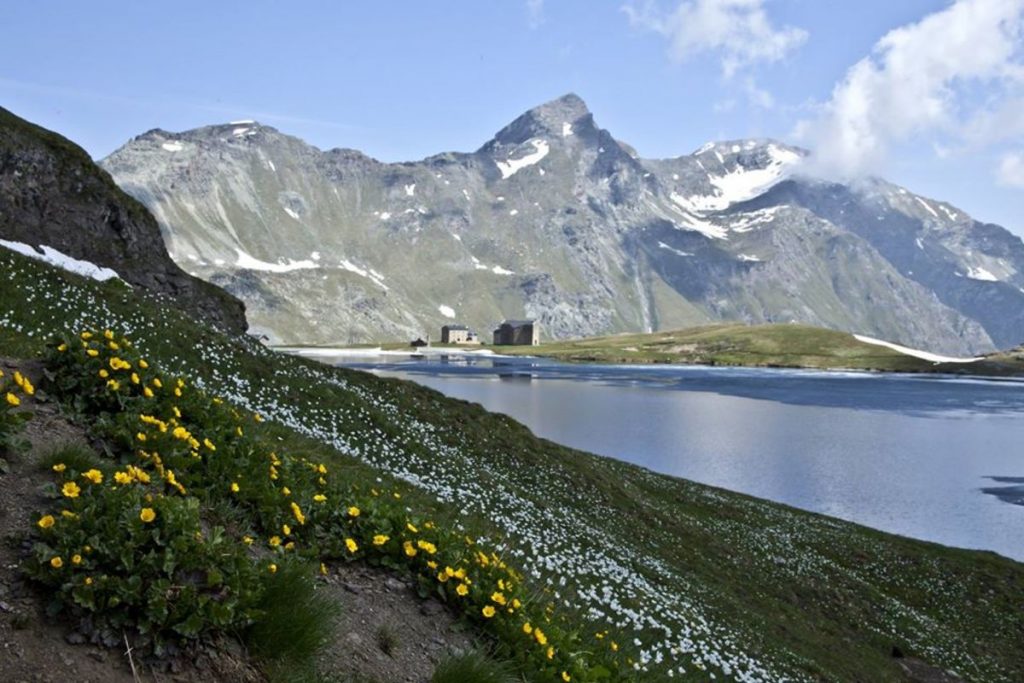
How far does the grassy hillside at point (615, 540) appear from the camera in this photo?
19953 mm

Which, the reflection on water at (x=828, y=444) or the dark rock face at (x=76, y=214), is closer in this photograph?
the dark rock face at (x=76, y=214)

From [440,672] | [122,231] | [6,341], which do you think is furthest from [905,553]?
[122,231]

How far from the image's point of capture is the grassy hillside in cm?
1995

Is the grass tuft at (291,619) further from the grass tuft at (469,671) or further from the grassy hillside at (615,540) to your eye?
the grassy hillside at (615,540)

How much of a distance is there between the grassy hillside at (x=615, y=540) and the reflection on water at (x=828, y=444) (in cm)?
1741

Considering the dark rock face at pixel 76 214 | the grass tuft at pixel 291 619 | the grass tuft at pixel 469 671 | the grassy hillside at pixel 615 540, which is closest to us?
the grass tuft at pixel 291 619

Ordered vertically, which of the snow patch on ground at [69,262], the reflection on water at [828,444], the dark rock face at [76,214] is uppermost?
the dark rock face at [76,214]

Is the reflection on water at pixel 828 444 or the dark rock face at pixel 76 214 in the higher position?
the dark rock face at pixel 76 214

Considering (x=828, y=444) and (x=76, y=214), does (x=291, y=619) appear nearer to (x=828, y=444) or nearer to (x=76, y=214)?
(x=76, y=214)

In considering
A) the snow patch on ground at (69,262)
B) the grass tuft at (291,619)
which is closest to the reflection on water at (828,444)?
the snow patch on ground at (69,262)

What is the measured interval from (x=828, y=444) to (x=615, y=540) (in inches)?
2696

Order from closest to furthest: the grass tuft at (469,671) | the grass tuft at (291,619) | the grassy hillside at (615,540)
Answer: the grass tuft at (291,619)
the grass tuft at (469,671)
the grassy hillside at (615,540)

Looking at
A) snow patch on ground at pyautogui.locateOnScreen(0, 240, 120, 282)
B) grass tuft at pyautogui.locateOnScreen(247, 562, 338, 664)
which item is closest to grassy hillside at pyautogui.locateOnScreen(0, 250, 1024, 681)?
snow patch on ground at pyautogui.locateOnScreen(0, 240, 120, 282)

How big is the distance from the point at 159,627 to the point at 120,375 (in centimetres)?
505
